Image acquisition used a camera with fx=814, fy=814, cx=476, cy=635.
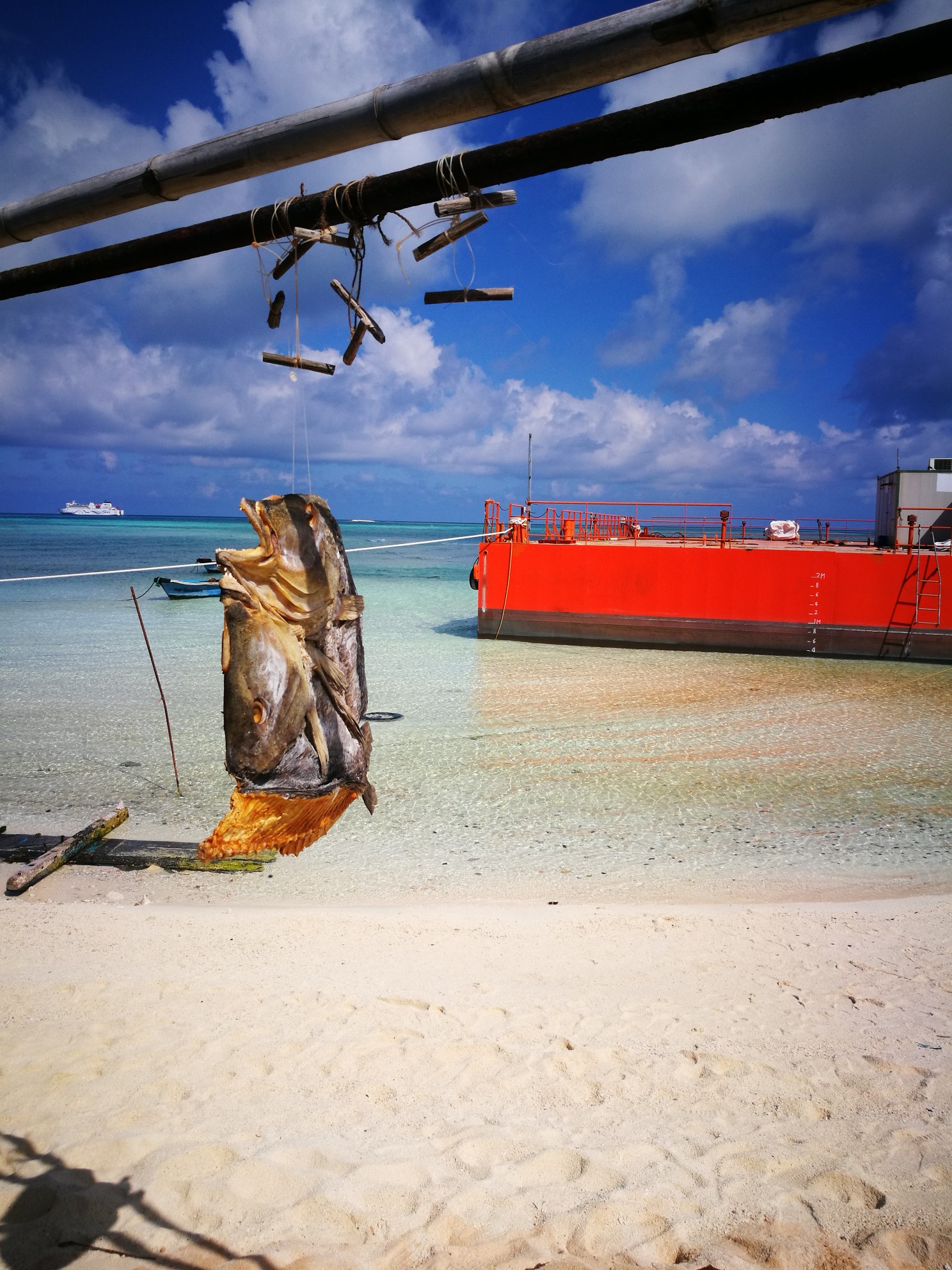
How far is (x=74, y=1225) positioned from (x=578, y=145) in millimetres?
4153

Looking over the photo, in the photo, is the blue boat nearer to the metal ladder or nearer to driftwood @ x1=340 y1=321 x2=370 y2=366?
the metal ladder

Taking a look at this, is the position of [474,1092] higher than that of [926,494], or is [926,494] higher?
[926,494]

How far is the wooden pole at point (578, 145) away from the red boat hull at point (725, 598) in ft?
58.0

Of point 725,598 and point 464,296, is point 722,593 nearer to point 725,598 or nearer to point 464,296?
point 725,598

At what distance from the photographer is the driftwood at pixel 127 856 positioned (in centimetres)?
688

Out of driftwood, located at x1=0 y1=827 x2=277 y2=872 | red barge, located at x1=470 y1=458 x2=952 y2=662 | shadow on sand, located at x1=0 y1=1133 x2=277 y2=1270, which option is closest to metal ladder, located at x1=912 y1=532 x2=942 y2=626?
red barge, located at x1=470 y1=458 x2=952 y2=662

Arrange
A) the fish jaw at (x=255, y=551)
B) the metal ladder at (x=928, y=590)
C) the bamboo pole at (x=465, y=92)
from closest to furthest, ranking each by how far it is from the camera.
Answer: the bamboo pole at (x=465, y=92) < the fish jaw at (x=255, y=551) < the metal ladder at (x=928, y=590)

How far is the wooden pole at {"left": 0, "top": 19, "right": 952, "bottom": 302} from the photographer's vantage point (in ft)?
7.36

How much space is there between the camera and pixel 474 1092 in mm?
3795

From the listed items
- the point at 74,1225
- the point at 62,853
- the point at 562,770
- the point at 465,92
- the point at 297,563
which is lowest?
the point at 562,770

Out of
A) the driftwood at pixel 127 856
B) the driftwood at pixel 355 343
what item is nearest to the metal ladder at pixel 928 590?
the driftwood at pixel 127 856

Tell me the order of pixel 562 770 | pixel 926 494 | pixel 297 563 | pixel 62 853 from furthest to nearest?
pixel 926 494 < pixel 562 770 < pixel 62 853 < pixel 297 563

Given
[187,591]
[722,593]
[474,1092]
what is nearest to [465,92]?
[474,1092]

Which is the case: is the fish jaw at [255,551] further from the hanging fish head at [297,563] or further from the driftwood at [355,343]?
the driftwood at [355,343]
